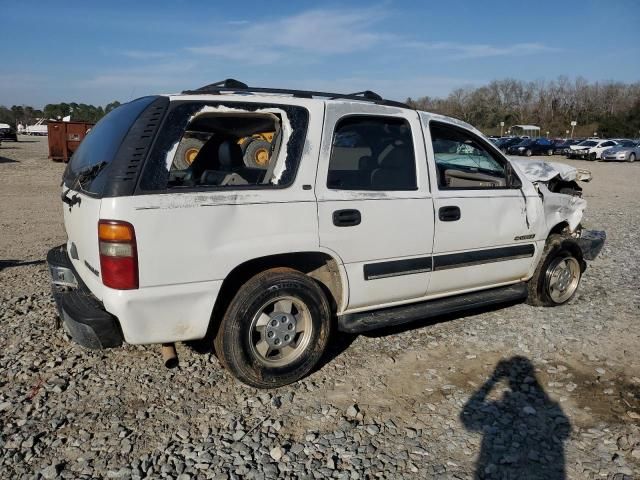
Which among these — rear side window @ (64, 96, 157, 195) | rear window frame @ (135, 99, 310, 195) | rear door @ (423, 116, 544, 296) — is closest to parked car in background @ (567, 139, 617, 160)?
rear door @ (423, 116, 544, 296)

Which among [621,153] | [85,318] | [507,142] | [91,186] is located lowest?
[85,318]

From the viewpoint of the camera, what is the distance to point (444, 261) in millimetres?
4055

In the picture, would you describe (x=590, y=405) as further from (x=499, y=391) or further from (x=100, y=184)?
(x=100, y=184)

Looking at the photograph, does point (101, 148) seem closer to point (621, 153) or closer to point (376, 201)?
point (376, 201)

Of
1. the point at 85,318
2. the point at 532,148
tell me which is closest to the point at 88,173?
the point at 85,318

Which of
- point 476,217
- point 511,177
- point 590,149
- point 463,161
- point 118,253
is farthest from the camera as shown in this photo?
point 590,149

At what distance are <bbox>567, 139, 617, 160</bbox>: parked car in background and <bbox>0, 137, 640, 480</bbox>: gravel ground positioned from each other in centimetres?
3691

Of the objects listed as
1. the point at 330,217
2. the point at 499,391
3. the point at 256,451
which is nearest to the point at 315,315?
the point at 330,217

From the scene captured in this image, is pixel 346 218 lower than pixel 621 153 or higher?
lower

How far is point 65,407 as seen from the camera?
324 cm

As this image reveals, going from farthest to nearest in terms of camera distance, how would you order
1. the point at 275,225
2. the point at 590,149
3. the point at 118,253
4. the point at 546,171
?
the point at 590,149 → the point at 546,171 → the point at 275,225 → the point at 118,253

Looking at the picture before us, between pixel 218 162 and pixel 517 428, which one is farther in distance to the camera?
pixel 218 162

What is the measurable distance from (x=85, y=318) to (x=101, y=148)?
1080 millimetres

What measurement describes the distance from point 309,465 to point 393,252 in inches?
62.6
